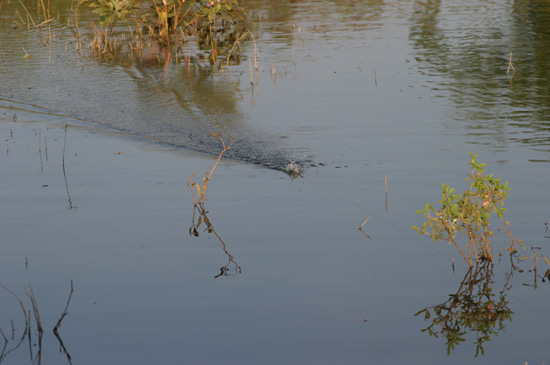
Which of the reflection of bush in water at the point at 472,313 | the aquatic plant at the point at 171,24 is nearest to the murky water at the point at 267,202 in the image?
the reflection of bush in water at the point at 472,313

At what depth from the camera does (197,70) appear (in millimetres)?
16906

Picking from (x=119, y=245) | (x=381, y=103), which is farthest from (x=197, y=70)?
(x=119, y=245)

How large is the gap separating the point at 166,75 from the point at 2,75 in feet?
10.9

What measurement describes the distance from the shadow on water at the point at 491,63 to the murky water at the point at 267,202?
0.08 m

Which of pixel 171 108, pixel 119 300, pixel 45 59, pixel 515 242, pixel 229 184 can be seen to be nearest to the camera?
pixel 119 300

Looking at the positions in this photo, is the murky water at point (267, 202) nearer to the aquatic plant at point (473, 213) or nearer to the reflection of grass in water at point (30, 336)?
the reflection of grass in water at point (30, 336)

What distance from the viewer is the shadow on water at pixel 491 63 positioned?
12.1 m

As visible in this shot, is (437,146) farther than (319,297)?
Yes

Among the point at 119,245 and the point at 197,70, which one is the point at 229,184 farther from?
the point at 197,70

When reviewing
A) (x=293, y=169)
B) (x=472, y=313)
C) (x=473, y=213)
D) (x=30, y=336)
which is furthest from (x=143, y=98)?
(x=472, y=313)

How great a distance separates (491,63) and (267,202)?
31.7 ft

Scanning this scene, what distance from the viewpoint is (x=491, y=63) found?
1672cm

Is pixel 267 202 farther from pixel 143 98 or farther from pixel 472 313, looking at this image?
pixel 143 98

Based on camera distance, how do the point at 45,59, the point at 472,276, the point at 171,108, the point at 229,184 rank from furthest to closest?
the point at 45,59 < the point at 171,108 < the point at 229,184 < the point at 472,276
